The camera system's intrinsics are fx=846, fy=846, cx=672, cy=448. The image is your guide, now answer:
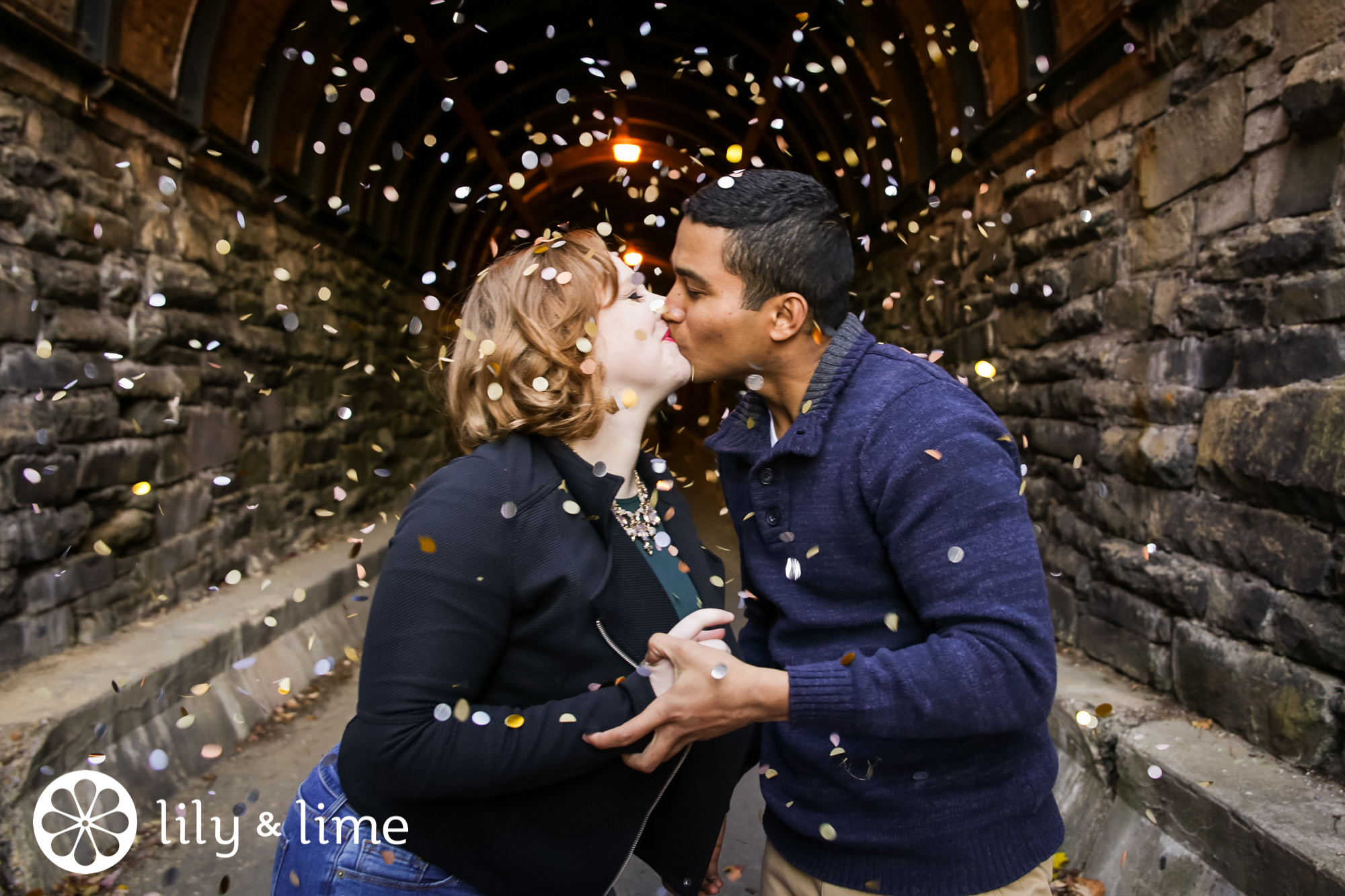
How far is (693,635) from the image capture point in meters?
1.46

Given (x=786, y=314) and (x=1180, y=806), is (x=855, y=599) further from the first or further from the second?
(x=1180, y=806)

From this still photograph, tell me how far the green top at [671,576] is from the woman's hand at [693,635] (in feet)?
0.41

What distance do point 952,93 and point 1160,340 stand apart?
2499mm

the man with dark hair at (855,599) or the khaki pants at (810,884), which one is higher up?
the man with dark hair at (855,599)

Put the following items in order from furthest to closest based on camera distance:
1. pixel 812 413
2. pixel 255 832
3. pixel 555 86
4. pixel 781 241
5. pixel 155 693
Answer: pixel 555 86 < pixel 155 693 < pixel 255 832 < pixel 781 241 < pixel 812 413

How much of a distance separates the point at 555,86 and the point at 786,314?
759 cm

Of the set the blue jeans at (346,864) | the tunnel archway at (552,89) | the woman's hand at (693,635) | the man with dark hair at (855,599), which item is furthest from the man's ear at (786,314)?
the tunnel archway at (552,89)

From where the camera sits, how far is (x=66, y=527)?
3.33 metres

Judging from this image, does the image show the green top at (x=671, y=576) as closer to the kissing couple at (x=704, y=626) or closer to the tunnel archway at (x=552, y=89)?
the kissing couple at (x=704, y=626)

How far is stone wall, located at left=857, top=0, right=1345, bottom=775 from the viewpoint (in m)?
2.20

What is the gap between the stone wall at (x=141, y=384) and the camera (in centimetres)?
311

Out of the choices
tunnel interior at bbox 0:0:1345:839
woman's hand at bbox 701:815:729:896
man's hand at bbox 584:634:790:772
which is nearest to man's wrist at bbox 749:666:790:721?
man's hand at bbox 584:634:790:772

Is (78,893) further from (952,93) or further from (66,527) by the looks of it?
(952,93)

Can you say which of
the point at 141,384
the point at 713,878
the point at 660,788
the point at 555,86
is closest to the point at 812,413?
the point at 660,788
